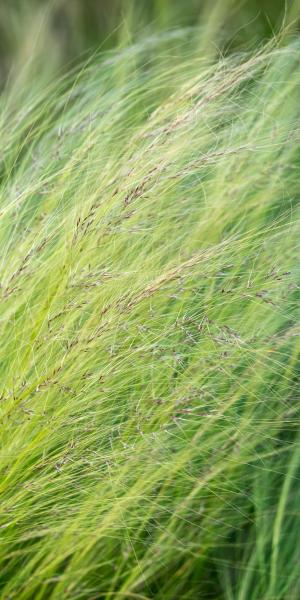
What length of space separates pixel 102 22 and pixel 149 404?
2.14m

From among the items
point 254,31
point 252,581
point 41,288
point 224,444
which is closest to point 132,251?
point 41,288

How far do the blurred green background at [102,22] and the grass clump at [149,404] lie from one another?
34.0 inches

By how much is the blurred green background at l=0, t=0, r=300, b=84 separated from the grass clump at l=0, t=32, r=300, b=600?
864 millimetres

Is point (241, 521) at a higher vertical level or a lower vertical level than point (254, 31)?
lower

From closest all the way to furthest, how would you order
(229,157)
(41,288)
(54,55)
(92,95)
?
(41,288) < (229,157) < (92,95) < (54,55)

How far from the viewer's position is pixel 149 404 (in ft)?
4.77

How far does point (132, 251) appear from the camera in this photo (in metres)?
1.63

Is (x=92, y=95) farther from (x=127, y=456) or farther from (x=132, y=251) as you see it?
(x=127, y=456)

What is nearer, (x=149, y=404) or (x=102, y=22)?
(x=149, y=404)

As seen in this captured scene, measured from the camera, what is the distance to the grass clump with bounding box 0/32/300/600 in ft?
4.39

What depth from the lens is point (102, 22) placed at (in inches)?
124

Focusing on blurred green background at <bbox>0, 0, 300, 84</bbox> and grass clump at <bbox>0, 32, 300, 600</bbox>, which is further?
blurred green background at <bbox>0, 0, 300, 84</bbox>

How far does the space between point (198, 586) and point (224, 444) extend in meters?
0.27

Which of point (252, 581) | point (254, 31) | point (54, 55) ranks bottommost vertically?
point (252, 581)
